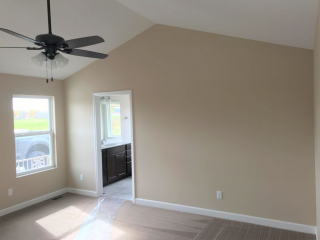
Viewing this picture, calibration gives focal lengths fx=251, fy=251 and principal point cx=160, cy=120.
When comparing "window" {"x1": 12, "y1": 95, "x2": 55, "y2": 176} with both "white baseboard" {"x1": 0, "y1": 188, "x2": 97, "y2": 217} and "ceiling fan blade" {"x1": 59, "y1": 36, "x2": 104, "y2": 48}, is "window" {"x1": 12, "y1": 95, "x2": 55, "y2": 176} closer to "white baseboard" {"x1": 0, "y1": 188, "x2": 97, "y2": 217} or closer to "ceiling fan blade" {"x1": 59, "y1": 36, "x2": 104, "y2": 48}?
"white baseboard" {"x1": 0, "y1": 188, "x2": 97, "y2": 217}

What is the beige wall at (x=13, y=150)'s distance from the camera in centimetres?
421

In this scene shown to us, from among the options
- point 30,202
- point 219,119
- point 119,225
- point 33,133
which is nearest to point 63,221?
point 119,225

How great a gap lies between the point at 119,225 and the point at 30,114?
2714mm

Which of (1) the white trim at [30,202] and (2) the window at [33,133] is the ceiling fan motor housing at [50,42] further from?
(1) the white trim at [30,202]

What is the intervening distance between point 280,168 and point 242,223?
0.98m

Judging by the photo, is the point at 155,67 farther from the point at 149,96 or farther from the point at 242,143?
the point at 242,143

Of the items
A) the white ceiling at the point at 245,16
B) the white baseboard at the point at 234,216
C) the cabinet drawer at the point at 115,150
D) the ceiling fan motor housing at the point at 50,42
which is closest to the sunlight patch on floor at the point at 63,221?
the white baseboard at the point at 234,216

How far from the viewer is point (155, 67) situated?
429 cm

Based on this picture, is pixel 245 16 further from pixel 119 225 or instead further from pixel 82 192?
pixel 82 192

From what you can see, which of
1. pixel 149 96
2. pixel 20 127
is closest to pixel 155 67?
pixel 149 96

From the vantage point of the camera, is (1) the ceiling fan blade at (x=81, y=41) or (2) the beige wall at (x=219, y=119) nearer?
(1) the ceiling fan blade at (x=81, y=41)

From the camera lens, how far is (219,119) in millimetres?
3805

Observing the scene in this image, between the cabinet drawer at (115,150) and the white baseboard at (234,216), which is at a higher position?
the cabinet drawer at (115,150)

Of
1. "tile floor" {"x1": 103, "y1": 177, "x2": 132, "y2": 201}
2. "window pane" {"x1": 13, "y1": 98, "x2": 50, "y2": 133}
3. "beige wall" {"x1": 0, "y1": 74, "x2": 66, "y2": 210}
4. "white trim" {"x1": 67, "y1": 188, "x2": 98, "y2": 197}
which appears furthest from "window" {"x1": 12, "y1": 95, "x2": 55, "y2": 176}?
"tile floor" {"x1": 103, "y1": 177, "x2": 132, "y2": 201}
